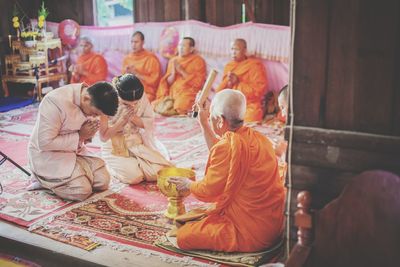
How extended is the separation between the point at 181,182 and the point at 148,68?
234 inches

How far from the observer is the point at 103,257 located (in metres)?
4.00

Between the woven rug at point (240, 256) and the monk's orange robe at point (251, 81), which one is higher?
the monk's orange robe at point (251, 81)

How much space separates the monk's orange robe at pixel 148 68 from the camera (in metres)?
9.88

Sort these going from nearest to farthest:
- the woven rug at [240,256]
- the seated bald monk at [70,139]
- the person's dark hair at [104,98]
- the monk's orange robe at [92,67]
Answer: the woven rug at [240,256]
the person's dark hair at [104,98]
the seated bald monk at [70,139]
the monk's orange robe at [92,67]

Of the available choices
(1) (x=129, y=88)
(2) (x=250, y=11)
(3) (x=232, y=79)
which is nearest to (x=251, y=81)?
(3) (x=232, y=79)

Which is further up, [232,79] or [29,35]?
[29,35]

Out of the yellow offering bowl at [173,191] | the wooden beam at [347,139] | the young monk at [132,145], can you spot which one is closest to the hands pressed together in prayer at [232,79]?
the young monk at [132,145]

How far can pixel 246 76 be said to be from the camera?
8836 millimetres

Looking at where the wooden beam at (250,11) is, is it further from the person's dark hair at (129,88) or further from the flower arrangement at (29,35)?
the person's dark hair at (129,88)

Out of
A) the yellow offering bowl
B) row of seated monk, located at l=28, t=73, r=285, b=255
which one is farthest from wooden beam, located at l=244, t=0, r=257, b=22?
the yellow offering bowl

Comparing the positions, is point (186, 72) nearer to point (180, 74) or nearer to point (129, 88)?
point (180, 74)

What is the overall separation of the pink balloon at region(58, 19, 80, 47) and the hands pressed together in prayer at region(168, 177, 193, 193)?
7.15 m

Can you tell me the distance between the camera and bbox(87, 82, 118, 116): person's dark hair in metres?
A: 4.71

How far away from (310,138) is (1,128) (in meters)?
6.11
